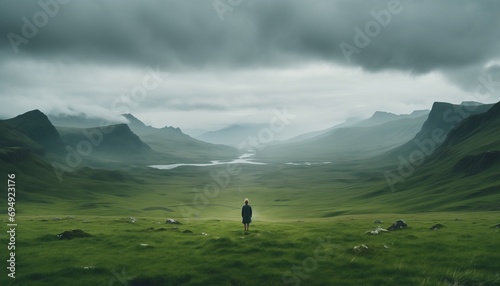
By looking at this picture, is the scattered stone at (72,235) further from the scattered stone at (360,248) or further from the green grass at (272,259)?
the scattered stone at (360,248)

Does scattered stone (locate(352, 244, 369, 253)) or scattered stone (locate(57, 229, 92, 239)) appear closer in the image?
scattered stone (locate(352, 244, 369, 253))

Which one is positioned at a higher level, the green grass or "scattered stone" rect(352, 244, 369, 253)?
"scattered stone" rect(352, 244, 369, 253)

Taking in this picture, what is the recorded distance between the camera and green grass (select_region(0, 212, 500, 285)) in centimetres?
2178

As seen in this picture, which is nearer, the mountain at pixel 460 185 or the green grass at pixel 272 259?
the green grass at pixel 272 259

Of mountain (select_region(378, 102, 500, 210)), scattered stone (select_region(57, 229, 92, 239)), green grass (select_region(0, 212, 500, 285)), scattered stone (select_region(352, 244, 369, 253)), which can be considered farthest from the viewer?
mountain (select_region(378, 102, 500, 210))

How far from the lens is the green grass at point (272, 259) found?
21781 mm

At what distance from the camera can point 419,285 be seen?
19.5 metres

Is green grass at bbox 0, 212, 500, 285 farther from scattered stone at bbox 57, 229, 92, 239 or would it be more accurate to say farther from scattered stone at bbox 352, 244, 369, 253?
scattered stone at bbox 57, 229, 92, 239

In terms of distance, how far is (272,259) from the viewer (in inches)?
1019

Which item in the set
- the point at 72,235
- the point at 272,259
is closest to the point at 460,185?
the point at 272,259

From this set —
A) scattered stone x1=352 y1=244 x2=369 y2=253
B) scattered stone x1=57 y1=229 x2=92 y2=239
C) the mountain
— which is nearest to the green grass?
scattered stone x1=352 y1=244 x2=369 y2=253

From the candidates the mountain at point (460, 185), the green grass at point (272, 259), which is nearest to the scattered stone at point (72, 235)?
the green grass at point (272, 259)

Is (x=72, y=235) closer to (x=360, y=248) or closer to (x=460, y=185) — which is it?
(x=360, y=248)

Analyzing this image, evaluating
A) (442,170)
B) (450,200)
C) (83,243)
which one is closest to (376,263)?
(83,243)
